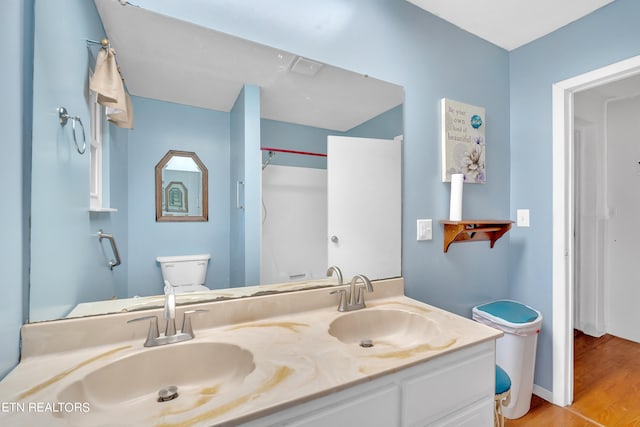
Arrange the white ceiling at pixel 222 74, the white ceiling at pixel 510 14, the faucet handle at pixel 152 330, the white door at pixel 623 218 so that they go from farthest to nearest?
the white door at pixel 623 218, the white ceiling at pixel 510 14, the white ceiling at pixel 222 74, the faucet handle at pixel 152 330

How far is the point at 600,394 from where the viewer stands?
1.85 metres

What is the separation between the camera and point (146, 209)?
1025mm

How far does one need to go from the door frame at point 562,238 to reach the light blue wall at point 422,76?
0.88 feet

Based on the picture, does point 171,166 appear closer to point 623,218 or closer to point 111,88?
point 111,88

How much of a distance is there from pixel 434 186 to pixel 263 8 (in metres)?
1.21

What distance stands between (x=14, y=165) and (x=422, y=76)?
5.64ft

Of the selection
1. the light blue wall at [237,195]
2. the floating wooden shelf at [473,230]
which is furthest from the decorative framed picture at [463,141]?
the light blue wall at [237,195]

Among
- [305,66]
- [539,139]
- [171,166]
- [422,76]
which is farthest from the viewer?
[539,139]

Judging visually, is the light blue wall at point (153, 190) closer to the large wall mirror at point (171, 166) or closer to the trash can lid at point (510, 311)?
the large wall mirror at point (171, 166)

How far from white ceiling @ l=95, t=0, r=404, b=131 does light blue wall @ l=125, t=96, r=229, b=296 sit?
0.07 metres

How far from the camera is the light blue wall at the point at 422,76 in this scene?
1.19m

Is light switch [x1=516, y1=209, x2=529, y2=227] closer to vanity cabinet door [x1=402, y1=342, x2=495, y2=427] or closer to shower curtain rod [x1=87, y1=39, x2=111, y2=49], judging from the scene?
vanity cabinet door [x1=402, y1=342, x2=495, y2=427]

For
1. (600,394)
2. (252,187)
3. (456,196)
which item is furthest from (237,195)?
(600,394)

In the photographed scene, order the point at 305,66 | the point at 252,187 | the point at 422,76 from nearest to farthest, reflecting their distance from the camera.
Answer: the point at 252,187
the point at 305,66
the point at 422,76
